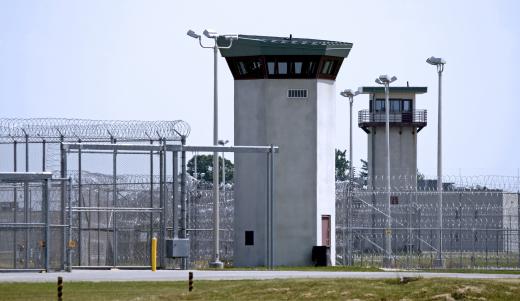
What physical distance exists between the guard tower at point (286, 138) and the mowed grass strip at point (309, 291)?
655 inches

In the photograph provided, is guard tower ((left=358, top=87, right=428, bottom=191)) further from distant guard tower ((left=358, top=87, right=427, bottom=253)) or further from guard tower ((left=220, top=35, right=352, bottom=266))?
guard tower ((left=220, top=35, right=352, bottom=266))

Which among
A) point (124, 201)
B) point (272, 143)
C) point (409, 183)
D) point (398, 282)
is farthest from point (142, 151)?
point (409, 183)

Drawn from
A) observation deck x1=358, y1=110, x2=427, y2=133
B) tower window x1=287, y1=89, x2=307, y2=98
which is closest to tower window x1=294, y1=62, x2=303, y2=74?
tower window x1=287, y1=89, x2=307, y2=98

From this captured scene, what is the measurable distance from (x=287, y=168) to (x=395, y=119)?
142 feet

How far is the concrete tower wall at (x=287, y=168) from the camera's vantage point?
5200cm

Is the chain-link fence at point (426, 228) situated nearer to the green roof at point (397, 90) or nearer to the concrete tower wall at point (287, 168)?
the concrete tower wall at point (287, 168)

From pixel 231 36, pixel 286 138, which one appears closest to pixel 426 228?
pixel 286 138

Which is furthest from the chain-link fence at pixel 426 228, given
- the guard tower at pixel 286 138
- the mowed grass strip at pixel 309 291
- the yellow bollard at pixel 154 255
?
the mowed grass strip at pixel 309 291

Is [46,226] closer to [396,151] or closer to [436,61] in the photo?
[436,61]

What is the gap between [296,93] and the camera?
52.2 metres

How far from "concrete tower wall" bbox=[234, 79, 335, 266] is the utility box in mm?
6492

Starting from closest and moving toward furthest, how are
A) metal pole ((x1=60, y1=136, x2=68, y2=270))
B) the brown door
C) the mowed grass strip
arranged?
the mowed grass strip
metal pole ((x1=60, y1=136, x2=68, y2=270))
the brown door

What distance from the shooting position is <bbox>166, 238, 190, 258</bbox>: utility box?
1802 inches

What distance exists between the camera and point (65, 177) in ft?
148
